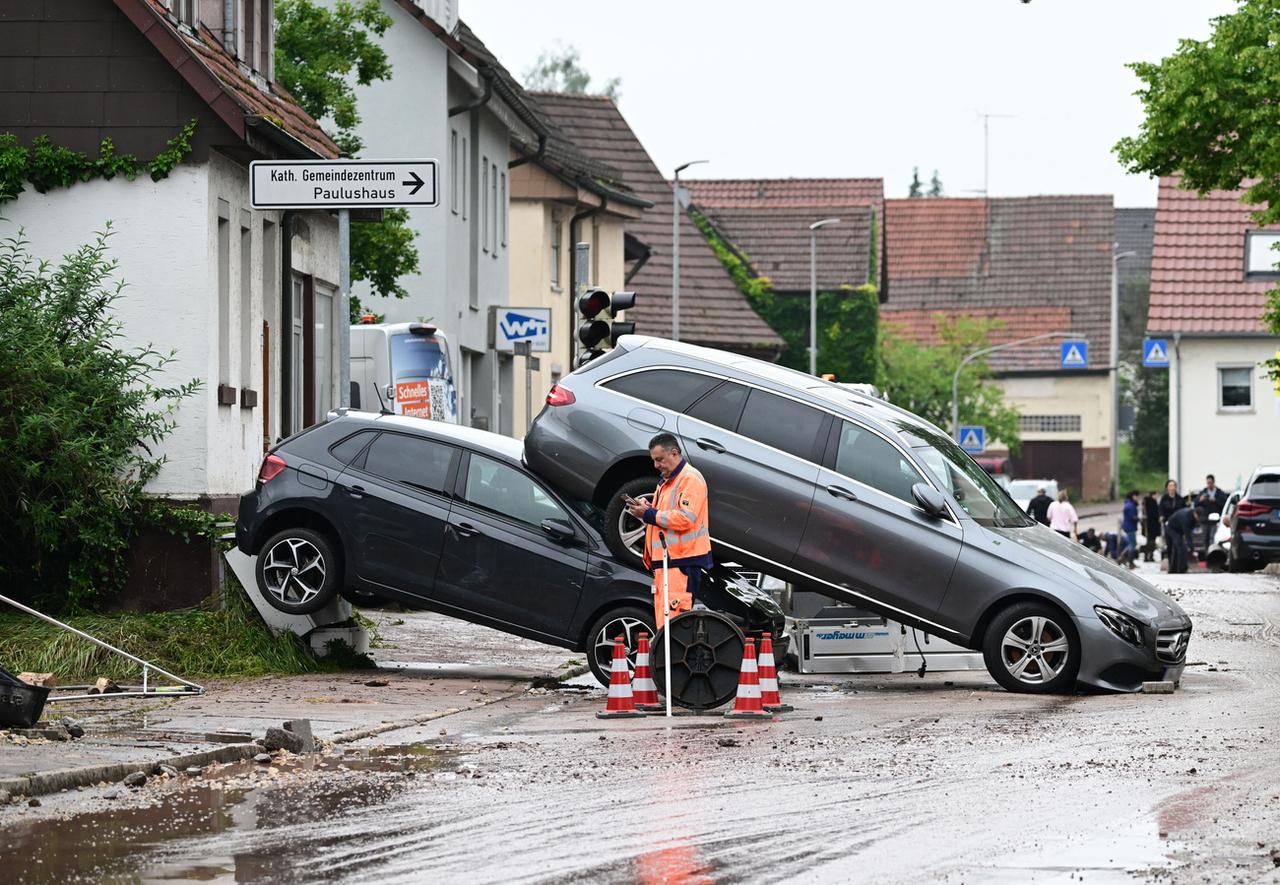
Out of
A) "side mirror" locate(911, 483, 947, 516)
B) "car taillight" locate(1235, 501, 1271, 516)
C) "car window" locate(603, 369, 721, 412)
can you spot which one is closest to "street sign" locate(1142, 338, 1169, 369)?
"car taillight" locate(1235, 501, 1271, 516)

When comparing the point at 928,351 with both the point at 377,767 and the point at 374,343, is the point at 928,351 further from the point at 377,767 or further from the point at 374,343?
the point at 377,767

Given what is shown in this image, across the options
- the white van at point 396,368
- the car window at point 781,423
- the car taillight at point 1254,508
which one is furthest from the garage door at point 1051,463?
the car window at point 781,423

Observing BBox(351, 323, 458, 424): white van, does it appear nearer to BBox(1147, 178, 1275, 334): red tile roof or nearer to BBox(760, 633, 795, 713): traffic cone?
BBox(760, 633, 795, 713): traffic cone

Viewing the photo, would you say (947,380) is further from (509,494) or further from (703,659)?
(703,659)

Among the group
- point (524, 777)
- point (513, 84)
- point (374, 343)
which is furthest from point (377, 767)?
point (513, 84)

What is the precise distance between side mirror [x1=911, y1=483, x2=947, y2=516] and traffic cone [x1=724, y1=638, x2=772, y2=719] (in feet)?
8.46

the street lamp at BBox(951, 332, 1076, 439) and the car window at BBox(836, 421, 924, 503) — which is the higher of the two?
the street lamp at BBox(951, 332, 1076, 439)

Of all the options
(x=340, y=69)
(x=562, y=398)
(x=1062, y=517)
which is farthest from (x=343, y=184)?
(x=1062, y=517)

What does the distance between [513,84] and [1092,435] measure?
164ft

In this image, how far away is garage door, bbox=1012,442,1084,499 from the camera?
87.8 m

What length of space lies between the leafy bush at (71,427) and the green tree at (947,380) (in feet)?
206

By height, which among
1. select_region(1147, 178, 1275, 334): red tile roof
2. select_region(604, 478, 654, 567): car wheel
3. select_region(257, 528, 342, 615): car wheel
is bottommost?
select_region(257, 528, 342, 615): car wheel

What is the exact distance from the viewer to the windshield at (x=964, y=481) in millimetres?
16516

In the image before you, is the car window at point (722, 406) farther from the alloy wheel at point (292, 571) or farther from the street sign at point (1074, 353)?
the street sign at point (1074, 353)
